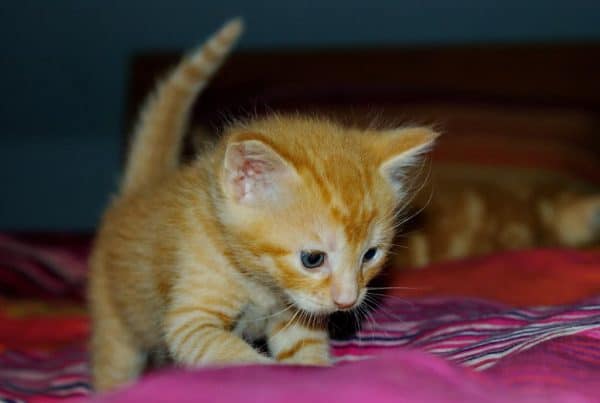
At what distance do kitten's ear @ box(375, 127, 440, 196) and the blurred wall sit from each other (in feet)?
6.31

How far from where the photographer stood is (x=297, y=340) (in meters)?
1.35

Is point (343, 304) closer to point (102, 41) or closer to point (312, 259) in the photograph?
point (312, 259)

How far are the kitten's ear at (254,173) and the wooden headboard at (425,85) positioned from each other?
3.77 ft

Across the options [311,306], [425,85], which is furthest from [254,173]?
[425,85]

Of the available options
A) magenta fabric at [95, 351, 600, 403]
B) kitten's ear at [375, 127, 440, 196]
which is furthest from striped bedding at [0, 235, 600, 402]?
kitten's ear at [375, 127, 440, 196]

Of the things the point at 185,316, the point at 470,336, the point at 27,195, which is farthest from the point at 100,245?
the point at 27,195

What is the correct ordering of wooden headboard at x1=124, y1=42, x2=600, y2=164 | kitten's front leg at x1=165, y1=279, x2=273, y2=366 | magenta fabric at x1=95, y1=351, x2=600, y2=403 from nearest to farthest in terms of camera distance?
magenta fabric at x1=95, y1=351, x2=600, y2=403, kitten's front leg at x1=165, y1=279, x2=273, y2=366, wooden headboard at x1=124, y1=42, x2=600, y2=164

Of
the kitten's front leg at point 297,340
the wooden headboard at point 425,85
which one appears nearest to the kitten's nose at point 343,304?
the kitten's front leg at point 297,340

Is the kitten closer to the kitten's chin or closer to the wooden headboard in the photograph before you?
the kitten's chin

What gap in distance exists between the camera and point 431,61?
3.10 m

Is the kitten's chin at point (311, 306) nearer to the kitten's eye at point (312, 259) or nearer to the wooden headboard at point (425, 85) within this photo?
the kitten's eye at point (312, 259)

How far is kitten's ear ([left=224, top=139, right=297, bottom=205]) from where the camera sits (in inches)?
47.9

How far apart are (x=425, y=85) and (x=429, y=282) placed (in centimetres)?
127

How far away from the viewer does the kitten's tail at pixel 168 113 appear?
178 centimetres
